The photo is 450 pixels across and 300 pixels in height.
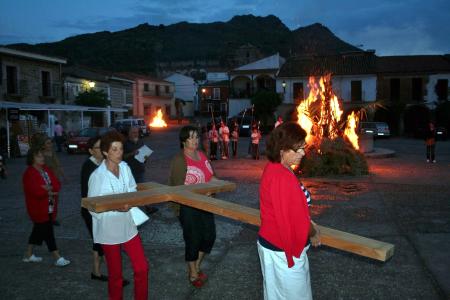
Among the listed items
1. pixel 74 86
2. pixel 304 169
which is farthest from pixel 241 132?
pixel 304 169

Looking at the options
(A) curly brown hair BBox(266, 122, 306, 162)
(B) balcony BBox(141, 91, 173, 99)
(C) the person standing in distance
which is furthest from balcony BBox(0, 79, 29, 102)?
(A) curly brown hair BBox(266, 122, 306, 162)

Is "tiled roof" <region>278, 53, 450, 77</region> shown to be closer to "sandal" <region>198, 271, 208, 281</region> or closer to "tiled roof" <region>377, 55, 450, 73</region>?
"tiled roof" <region>377, 55, 450, 73</region>

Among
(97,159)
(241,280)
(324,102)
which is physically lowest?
(241,280)

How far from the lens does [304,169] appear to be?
41.4ft

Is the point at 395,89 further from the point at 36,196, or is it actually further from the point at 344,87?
the point at 36,196

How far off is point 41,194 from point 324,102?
450 inches

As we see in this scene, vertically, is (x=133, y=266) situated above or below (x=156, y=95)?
below

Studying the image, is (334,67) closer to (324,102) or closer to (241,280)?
(324,102)

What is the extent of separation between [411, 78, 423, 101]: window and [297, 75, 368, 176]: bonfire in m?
29.0

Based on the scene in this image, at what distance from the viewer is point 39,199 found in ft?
16.9

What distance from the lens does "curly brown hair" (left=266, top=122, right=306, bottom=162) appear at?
113 inches

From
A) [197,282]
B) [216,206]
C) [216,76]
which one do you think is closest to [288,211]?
[216,206]

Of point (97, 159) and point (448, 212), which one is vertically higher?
point (97, 159)

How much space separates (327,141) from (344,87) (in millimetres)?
32783
